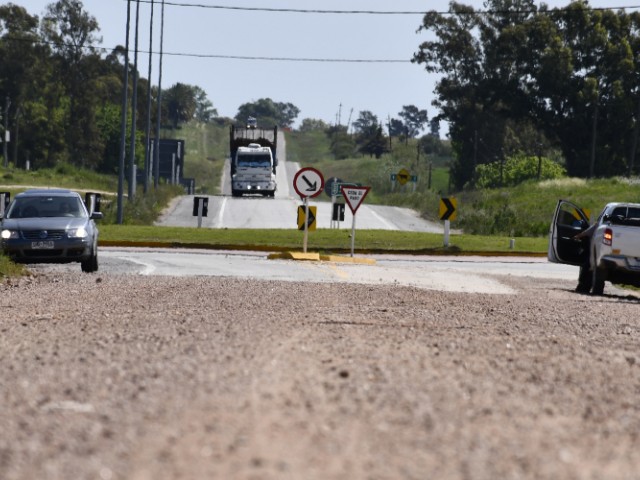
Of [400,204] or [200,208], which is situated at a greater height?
[200,208]

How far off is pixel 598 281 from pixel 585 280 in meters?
0.89

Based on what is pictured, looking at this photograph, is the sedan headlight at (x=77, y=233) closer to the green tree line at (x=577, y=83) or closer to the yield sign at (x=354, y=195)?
the yield sign at (x=354, y=195)

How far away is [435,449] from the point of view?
604cm

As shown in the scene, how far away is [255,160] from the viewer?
69438mm

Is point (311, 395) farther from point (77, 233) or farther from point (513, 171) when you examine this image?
point (513, 171)

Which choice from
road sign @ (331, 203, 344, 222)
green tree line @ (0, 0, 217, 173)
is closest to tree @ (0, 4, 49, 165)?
green tree line @ (0, 0, 217, 173)

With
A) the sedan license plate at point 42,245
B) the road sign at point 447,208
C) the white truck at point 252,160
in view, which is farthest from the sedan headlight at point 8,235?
the white truck at point 252,160

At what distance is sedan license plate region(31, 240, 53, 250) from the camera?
22.7 metres

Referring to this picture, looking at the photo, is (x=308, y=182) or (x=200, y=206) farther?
(x=200, y=206)

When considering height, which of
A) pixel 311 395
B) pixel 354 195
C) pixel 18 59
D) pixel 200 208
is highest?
pixel 18 59

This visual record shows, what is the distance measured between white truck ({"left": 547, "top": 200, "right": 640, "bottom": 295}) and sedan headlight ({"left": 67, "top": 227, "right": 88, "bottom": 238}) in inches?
312

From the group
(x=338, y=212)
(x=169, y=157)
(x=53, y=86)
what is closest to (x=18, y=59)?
(x=53, y=86)

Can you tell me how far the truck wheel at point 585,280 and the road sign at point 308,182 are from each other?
8.39m

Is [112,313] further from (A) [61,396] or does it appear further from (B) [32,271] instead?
(B) [32,271]
